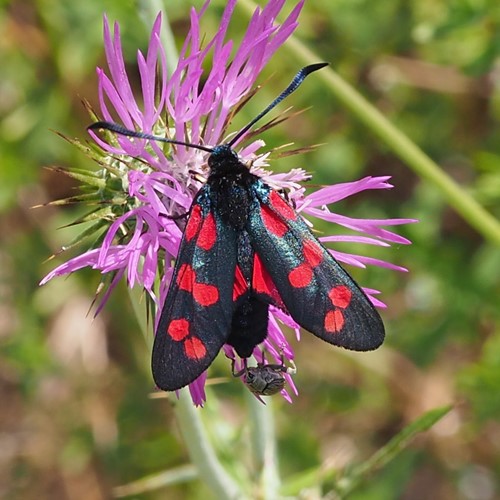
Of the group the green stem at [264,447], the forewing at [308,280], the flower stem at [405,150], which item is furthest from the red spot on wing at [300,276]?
the flower stem at [405,150]

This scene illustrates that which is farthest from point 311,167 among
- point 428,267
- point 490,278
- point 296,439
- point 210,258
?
point 210,258

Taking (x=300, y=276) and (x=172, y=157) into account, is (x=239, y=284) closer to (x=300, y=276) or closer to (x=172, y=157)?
(x=300, y=276)

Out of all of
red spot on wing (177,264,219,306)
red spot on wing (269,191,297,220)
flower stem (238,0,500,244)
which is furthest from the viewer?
flower stem (238,0,500,244)

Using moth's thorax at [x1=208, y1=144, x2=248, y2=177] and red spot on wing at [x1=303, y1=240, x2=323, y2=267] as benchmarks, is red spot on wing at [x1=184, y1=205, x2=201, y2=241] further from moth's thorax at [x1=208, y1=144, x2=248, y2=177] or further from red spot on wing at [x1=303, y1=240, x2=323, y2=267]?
red spot on wing at [x1=303, y1=240, x2=323, y2=267]

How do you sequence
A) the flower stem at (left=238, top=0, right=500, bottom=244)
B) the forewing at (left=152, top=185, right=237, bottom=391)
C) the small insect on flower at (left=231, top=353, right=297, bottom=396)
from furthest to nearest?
1. the flower stem at (left=238, top=0, right=500, bottom=244)
2. the small insect on flower at (left=231, top=353, right=297, bottom=396)
3. the forewing at (left=152, top=185, right=237, bottom=391)

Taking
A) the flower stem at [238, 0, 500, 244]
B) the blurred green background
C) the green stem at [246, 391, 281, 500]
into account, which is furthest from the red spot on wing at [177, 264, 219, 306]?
the blurred green background
